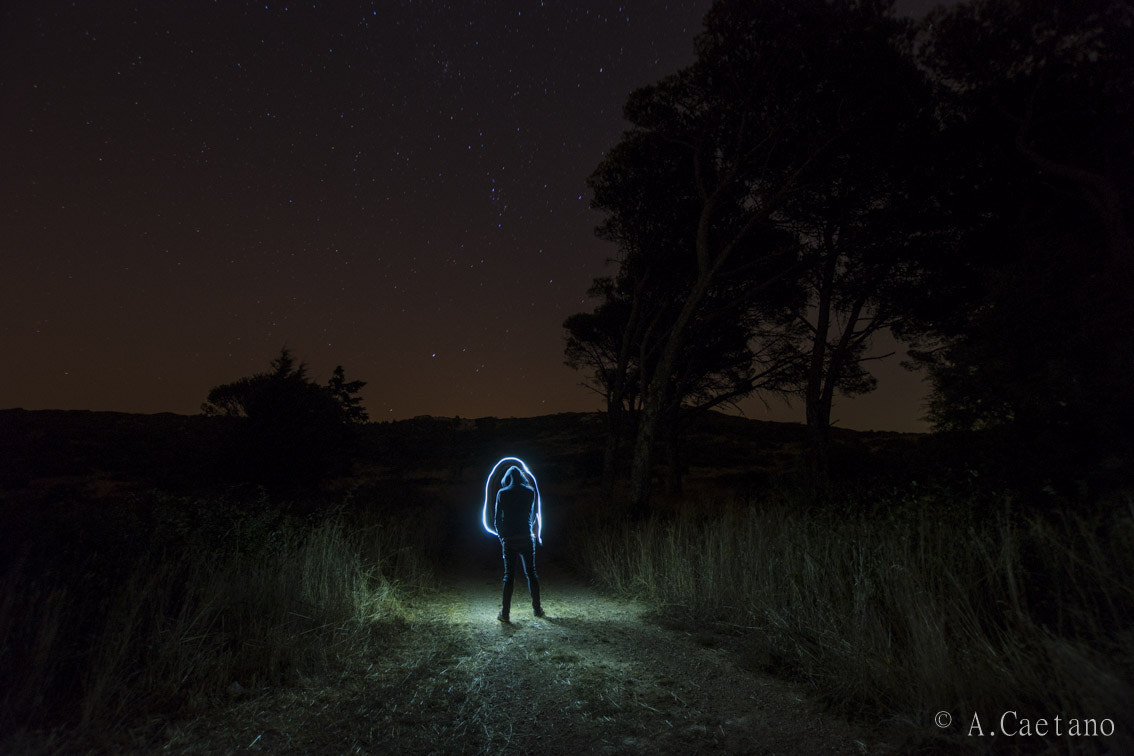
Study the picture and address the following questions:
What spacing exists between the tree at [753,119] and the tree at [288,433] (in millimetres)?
9933

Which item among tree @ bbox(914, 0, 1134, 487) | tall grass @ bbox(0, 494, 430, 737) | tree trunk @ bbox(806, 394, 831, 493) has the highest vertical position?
tree @ bbox(914, 0, 1134, 487)

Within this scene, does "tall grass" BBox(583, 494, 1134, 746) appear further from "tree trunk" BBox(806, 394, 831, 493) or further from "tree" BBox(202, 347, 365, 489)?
"tree" BBox(202, 347, 365, 489)

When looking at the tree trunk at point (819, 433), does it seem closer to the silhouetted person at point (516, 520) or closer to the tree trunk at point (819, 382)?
the tree trunk at point (819, 382)

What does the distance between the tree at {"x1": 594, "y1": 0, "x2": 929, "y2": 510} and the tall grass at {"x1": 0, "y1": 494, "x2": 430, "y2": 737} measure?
761cm

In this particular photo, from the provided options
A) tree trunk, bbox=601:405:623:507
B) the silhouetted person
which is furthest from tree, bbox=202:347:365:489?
the silhouetted person

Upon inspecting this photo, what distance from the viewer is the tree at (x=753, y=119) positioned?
1109 cm

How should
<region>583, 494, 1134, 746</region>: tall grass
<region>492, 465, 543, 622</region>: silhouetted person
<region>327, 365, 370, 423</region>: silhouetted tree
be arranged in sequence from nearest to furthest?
<region>583, 494, 1134, 746</region>: tall grass
<region>492, 465, 543, 622</region>: silhouetted person
<region>327, 365, 370, 423</region>: silhouetted tree

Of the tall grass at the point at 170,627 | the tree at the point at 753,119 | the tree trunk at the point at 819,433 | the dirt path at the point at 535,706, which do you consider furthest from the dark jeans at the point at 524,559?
the tree trunk at the point at 819,433

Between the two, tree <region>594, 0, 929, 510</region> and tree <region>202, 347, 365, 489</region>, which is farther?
tree <region>202, 347, 365, 489</region>

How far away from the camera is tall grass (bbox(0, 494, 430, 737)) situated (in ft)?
11.2

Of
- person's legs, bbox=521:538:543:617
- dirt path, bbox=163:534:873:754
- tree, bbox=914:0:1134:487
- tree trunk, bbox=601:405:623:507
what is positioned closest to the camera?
dirt path, bbox=163:534:873:754

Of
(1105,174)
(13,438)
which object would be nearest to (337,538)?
(1105,174)

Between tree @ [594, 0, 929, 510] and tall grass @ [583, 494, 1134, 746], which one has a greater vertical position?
tree @ [594, 0, 929, 510]

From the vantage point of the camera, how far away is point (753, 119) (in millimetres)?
12289
